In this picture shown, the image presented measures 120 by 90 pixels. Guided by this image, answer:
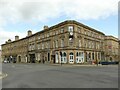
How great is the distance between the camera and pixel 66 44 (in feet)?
182

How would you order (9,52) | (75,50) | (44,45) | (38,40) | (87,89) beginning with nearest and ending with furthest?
(87,89) < (75,50) < (44,45) < (38,40) < (9,52)

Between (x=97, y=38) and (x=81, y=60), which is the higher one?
(x=97, y=38)

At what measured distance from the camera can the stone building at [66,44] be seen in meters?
56.0

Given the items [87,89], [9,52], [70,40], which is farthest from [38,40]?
[87,89]

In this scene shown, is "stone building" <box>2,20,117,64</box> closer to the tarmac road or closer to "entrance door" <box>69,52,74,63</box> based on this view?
"entrance door" <box>69,52,74,63</box>

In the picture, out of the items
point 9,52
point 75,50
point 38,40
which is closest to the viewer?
point 75,50

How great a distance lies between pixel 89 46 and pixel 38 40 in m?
20.1

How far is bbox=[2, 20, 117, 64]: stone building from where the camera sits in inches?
2203

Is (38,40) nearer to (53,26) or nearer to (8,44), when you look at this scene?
(53,26)

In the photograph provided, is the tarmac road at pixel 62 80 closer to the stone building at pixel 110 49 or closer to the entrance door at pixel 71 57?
the entrance door at pixel 71 57

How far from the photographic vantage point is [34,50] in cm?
7506

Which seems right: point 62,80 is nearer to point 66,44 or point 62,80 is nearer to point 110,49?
point 66,44

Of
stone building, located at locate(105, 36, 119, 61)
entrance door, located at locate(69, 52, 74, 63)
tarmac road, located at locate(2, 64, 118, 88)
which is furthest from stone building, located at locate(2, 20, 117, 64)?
tarmac road, located at locate(2, 64, 118, 88)

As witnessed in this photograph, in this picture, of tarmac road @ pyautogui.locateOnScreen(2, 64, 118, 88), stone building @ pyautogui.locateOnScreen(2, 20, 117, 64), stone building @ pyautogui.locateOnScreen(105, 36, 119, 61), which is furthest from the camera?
stone building @ pyautogui.locateOnScreen(105, 36, 119, 61)
